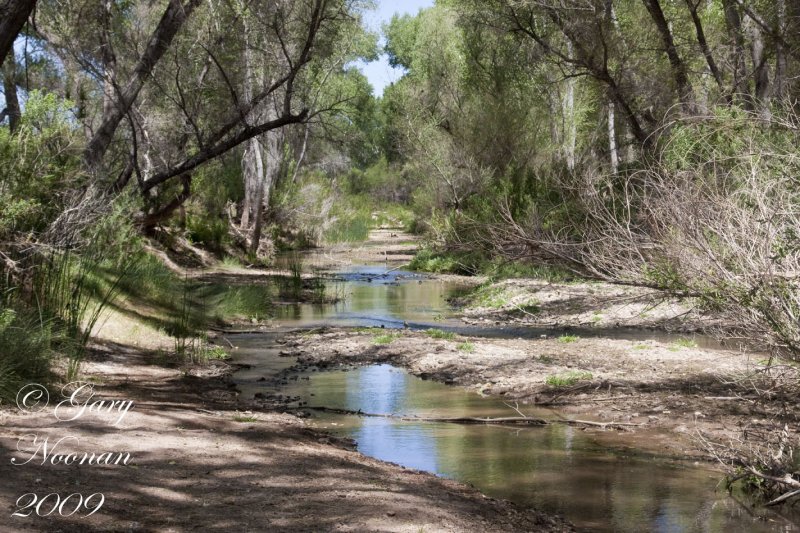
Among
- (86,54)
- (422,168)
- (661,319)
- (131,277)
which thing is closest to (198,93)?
(86,54)

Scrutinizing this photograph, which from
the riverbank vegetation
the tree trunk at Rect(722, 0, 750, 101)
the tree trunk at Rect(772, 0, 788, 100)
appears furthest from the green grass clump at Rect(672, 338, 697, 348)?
the tree trunk at Rect(722, 0, 750, 101)

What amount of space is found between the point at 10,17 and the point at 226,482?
494 centimetres

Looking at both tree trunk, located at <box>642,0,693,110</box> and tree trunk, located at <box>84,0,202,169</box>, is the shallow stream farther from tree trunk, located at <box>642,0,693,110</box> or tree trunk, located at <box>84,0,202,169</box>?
tree trunk, located at <box>642,0,693,110</box>

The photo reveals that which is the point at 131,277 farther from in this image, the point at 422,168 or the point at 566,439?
the point at 422,168

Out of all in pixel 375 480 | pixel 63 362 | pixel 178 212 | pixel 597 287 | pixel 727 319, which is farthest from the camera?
pixel 178 212

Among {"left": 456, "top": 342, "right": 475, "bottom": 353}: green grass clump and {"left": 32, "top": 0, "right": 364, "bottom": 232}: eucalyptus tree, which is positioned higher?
{"left": 32, "top": 0, "right": 364, "bottom": 232}: eucalyptus tree

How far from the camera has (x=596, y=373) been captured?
10953mm

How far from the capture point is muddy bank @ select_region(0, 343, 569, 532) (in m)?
4.96

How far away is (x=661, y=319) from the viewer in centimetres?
1581

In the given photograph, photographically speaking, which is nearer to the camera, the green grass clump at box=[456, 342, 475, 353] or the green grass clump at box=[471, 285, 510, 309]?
the green grass clump at box=[456, 342, 475, 353]

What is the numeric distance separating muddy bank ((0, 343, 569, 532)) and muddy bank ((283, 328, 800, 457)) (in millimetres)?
2886

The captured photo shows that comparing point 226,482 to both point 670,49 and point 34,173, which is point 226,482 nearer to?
point 34,173

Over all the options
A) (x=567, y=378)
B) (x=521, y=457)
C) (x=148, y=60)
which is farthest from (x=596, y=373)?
(x=148, y=60)

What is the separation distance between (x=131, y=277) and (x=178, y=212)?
11922 millimetres
